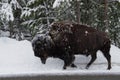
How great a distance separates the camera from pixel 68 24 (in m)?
7.96

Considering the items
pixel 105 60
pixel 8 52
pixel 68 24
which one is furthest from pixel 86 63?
pixel 8 52

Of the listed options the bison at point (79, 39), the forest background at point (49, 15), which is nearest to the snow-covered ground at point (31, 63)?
the bison at point (79, 39)

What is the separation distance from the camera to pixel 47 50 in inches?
303

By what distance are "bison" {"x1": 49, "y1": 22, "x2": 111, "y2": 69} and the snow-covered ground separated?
9.4 inches

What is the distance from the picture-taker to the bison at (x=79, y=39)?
7789 mm

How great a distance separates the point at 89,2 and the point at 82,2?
12.4 inches

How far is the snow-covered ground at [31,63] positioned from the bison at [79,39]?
239mm

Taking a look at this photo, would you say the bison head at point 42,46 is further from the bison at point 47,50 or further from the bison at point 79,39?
the bison at point 79,39

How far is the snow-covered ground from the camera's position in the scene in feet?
25.0

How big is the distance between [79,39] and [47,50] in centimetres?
72

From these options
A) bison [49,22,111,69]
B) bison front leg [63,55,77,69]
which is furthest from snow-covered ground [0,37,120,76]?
bison [49,22,111,69]

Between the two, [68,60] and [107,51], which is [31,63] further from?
[107,51]

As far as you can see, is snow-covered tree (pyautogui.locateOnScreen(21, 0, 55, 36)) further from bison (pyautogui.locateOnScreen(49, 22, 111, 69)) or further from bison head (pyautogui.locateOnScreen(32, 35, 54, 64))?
bison head (pyautogui.locateOnScreen(32, 35, 54, 64))

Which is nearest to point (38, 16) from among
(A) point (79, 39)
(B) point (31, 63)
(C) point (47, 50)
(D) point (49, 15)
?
Answer: (D) point (49, 15)
